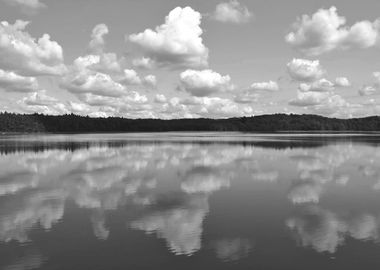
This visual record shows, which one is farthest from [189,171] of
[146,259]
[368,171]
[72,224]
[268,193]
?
[146,259]

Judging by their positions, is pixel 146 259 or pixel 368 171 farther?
pixel 368 171

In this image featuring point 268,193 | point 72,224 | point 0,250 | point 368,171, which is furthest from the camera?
point 368,171

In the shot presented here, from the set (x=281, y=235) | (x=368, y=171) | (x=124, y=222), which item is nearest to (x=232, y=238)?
(x=281, y=235)

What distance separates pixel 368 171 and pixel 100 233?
24.4m

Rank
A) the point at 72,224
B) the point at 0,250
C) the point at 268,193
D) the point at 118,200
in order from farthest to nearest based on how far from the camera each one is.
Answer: the point at 268,193 → the point at 118,200 → the point at 72,224 → the point at 0,250

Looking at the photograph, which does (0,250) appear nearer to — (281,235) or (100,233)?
(100,233)

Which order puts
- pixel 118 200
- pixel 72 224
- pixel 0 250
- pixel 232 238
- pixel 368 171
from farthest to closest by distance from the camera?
pixel 368 171
pixel 118 200
pixel 72 224
pixel 232 238
pixel 0 250

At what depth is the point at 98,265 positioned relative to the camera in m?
10.5

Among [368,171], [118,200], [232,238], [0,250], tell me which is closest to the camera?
[0,250]

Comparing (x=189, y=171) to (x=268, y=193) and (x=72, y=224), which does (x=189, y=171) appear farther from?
(x=72, y=224)

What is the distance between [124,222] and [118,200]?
452 cm

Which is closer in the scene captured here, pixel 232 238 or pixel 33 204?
pixel 232 238

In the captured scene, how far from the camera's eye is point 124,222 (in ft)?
48.9

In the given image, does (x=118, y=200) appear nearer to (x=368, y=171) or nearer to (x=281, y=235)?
(x=281, y=235)
